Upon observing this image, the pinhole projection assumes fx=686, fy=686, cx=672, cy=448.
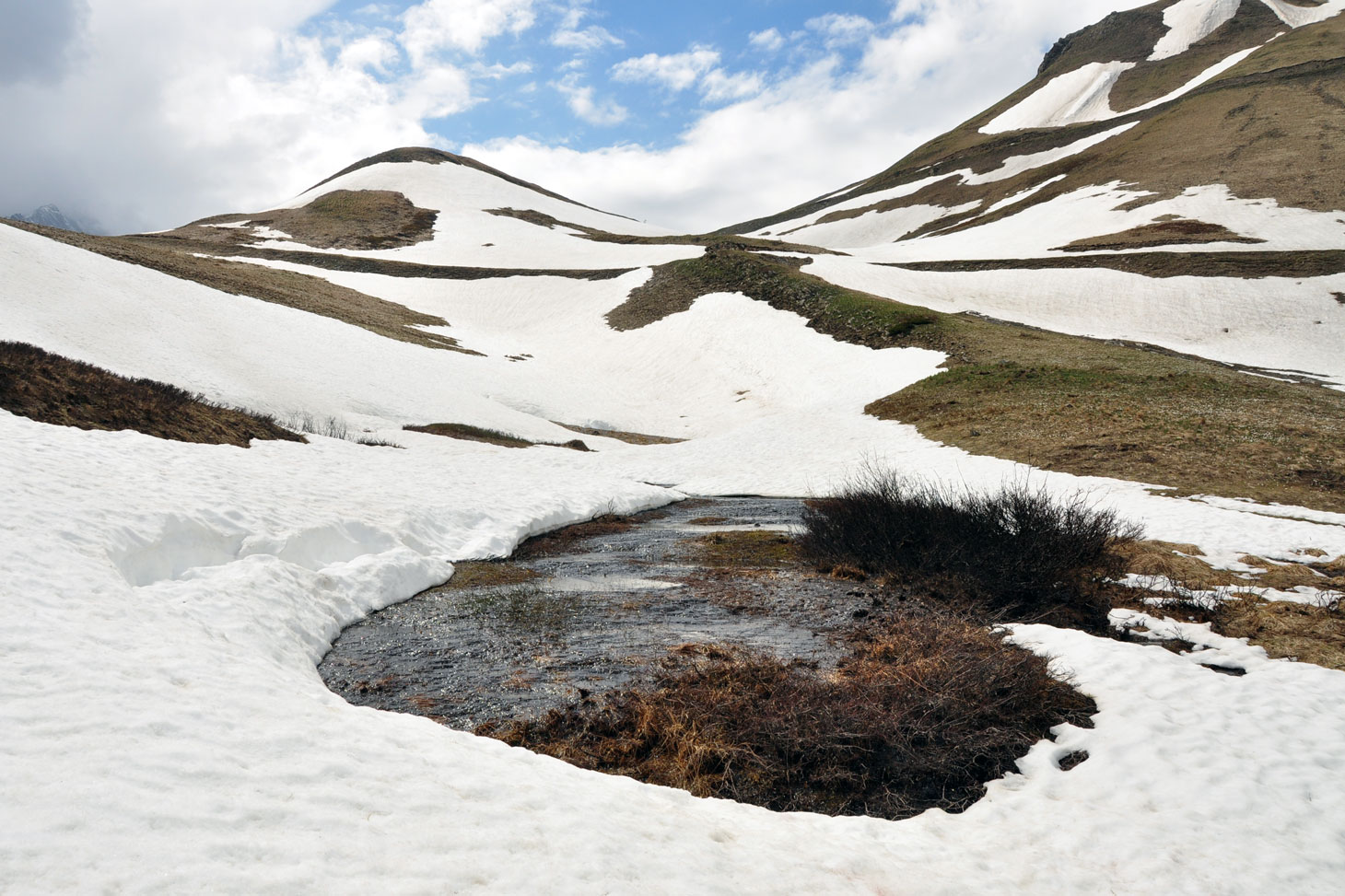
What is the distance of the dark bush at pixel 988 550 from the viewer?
954cm

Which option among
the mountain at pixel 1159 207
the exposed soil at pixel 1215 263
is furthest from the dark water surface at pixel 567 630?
the exposed soil at pixel 1215 263

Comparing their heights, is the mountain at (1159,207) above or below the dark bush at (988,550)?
above

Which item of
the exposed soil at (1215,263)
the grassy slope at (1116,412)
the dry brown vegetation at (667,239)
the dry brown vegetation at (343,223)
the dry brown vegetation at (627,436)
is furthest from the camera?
the dry brown vegetation at (343,223)

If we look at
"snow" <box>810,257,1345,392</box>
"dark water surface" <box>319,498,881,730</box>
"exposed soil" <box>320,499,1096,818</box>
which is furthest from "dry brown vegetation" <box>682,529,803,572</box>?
"snow" <box>810,257,1345,392</box>

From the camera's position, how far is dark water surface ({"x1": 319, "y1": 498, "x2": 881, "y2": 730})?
267 inches

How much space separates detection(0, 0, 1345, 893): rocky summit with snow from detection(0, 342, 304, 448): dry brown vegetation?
13cm

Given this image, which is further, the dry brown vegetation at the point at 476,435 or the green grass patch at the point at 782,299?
the green grass patch at the point at 782,299

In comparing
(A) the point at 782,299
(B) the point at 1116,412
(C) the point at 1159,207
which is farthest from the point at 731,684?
(C) the point at 1159,207

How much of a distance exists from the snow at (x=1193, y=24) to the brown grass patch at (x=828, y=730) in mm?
140231

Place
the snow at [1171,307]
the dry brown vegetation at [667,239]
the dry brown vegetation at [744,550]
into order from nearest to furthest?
1. the dry brown vegetation at [744,550]
2. the snow at [1171,307]
3. the dry brown vegetation at [667,239]

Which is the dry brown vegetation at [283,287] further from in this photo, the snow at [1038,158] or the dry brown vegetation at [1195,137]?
the snow at [1038,158]

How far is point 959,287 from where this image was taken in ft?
154

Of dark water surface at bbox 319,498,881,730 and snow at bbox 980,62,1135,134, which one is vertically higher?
snow at bbox 980,62,1135,134

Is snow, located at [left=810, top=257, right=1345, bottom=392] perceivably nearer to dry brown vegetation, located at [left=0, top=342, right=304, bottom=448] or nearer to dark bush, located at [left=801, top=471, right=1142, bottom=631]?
dark bush, located at [left=801, top=471, right=1142, bottom=631]
